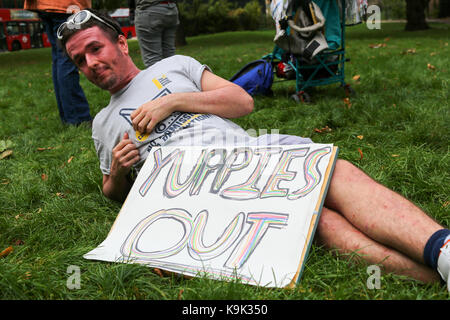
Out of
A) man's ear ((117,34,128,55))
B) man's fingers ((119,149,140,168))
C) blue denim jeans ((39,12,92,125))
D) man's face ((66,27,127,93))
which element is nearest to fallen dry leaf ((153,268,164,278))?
man's fingers ((119,149,140,168))

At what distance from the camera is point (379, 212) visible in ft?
4.73

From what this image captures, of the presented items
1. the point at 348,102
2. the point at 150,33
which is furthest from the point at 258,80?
the point at 150,33

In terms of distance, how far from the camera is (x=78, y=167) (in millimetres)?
3020

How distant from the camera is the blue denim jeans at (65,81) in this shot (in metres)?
3.96

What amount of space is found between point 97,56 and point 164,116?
0.49 metres

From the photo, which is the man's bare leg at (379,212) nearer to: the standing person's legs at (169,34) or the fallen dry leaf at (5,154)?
the fallen dry leaf at (5,154)

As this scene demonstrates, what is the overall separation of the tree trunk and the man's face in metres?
15.3

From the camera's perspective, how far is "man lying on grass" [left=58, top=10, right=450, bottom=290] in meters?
1.57

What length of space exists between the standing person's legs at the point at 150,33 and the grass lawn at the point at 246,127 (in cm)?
100

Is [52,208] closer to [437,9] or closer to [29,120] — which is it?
[29,120]

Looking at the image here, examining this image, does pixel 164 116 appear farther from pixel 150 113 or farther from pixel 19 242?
pixel 19 242
